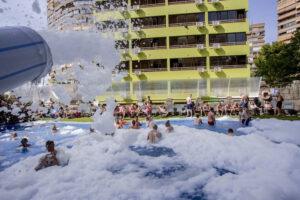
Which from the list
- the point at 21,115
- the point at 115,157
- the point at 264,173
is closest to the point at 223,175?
the point at 264,173

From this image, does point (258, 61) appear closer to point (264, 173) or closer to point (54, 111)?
point (54, 111)

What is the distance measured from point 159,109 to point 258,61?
2487 centimetres

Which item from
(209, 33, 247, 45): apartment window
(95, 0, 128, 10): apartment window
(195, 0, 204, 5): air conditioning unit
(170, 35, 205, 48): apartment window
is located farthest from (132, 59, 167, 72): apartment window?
(195, 0, 204, 5): air conditioning unit

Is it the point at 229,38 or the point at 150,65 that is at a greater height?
the point at 229,38

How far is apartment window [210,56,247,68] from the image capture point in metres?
24.9

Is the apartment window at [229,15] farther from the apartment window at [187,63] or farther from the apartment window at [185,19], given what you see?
the apartment window at [187,63]

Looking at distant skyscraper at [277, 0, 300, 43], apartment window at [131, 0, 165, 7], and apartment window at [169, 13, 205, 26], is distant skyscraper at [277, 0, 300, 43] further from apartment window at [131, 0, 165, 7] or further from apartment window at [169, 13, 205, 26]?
apartment window at [131, 0, 165, 7]

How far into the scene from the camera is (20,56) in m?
1.52

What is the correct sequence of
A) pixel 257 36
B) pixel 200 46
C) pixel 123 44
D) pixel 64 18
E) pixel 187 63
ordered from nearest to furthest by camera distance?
pixel 64 18 < pixel 200 46 < pixel 187 63 < pixel 123 44 < pixel 257 36

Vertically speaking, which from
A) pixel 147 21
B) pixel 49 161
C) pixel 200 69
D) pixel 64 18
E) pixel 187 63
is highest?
pixel 147 21

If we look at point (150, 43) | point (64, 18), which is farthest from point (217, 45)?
point (64, 18)

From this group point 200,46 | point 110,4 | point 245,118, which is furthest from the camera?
point 110,4

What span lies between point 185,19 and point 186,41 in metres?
2.61

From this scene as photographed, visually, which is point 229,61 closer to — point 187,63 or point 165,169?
point 187,63
